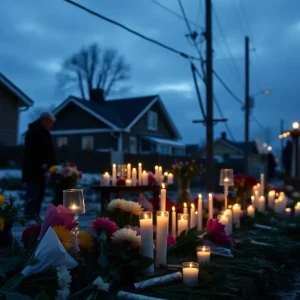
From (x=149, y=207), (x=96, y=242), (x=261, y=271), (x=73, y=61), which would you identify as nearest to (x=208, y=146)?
(x=149, y=207)

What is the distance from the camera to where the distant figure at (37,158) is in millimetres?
6691

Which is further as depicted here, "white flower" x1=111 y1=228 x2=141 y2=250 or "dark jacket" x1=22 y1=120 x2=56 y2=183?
"dark jacket" x1=22 y1=120 x2=56 y2=183

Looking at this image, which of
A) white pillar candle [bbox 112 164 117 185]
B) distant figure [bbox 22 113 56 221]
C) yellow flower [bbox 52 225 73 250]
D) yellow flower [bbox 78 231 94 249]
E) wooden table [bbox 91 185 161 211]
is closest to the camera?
yellow flower [bbox 52 225 73 250]

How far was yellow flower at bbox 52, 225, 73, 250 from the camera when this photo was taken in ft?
9.53

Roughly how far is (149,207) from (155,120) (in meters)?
26.6

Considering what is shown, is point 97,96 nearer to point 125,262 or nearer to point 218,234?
point 218,234

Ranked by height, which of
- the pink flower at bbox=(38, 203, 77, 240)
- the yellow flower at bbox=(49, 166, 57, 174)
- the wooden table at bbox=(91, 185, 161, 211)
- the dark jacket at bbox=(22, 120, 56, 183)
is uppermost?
the dark jacket at bbox=(22, 120, 56, 183)

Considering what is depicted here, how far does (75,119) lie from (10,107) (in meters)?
8.26

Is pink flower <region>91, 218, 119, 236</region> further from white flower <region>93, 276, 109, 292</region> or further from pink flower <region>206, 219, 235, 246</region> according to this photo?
pink flower <region>206, 219, 235, 246</region>

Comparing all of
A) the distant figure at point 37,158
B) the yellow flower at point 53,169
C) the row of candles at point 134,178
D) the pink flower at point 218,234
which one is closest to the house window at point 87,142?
the row of candles at point 134,178

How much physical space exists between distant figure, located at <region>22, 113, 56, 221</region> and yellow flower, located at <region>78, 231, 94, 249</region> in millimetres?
3516

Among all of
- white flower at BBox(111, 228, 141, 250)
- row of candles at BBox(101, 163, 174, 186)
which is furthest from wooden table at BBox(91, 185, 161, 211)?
white flower at BBox(111, 228, 141, 250)

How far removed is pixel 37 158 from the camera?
22.4 ft

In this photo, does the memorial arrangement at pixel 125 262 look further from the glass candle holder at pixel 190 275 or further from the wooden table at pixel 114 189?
the wooden table at pixel 114 189
